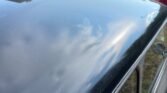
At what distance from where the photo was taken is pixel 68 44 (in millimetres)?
2125

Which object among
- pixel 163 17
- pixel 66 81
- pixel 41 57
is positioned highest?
pixel 163 17

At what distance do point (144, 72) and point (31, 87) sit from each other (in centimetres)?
95

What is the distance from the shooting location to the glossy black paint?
1.88 metres

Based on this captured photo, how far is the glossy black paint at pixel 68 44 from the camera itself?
1.88 metres

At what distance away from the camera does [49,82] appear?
6.09 feet

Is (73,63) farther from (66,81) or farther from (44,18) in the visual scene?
(44,18)

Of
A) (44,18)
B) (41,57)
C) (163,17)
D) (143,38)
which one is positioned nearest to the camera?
(41,57)

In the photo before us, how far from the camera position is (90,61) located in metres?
2.07

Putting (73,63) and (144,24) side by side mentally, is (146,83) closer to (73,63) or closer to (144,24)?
(144,24)

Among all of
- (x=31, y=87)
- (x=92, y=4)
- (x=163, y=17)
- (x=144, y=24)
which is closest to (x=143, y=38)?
(x=144, y=24)

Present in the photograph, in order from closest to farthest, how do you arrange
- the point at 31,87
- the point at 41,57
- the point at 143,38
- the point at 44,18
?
1. the point at 31,87
2. the point at 41,57
3. the point at 44,18
4. the point at 143,38

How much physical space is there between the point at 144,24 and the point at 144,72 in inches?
10.9

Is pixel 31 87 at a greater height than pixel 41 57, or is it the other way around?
pixel 41 57

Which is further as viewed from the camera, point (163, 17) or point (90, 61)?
point (163, 17)
